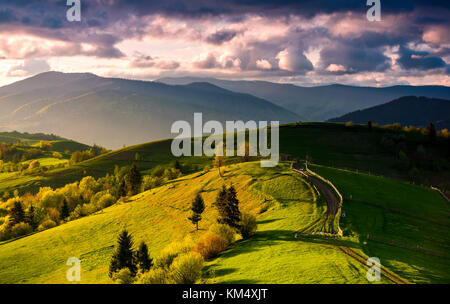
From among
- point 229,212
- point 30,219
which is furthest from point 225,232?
point 30,219

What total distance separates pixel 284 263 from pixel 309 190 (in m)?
39.5

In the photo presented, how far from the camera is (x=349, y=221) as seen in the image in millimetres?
55688

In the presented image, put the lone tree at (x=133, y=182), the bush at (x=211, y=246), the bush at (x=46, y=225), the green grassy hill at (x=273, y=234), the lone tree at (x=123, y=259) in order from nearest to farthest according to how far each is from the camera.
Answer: the green grassy hill at (x=273, y=234) → the bush at (x=211, y=246) → the lone tree at (x=123, y=259) → the bush at (x=46, y=225) → the lone tree at (x=133, y=182)

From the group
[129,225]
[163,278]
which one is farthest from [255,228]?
[129,225]

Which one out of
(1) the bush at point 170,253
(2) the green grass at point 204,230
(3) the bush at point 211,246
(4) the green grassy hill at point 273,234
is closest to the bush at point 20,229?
(4) the green grassy hill at point 273,234

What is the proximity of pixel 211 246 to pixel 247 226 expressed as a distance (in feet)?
32.5

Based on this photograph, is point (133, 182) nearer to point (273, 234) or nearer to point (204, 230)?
point (204, 230)

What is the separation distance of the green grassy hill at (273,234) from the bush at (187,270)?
1.65 metres

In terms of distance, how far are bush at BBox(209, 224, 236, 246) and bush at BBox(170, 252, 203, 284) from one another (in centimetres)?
1263

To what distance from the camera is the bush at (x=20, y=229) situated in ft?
314

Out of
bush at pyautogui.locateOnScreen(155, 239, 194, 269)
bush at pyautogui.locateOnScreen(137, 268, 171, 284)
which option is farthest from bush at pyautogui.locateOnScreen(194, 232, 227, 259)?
bush at pyautogui.locateOnScreen(137, 268, 171, 284)

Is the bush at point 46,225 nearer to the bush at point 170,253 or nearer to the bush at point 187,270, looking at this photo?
the bush at point 170,253

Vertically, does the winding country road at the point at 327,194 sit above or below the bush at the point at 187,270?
above

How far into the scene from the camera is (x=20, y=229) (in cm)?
9681
